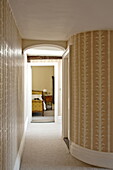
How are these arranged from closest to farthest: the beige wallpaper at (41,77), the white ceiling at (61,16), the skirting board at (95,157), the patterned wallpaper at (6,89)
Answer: the patterned wallpaper at (6,89) → the white ceiling at (61,16) → the skirting board at (95,157) → the beige wallpaper at (41,77)

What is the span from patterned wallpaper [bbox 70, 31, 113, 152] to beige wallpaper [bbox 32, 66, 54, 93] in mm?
7987

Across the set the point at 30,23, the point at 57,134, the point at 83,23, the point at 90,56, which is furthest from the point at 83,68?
the point at 57,134

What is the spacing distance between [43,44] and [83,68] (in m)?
1.32

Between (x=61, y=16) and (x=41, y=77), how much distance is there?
8954mm

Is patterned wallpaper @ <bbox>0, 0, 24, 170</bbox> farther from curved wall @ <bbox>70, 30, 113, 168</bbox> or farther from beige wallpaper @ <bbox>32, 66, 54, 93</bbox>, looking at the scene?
beige wallpaper @ <bbox>32, 66, 54, 93</bbox>

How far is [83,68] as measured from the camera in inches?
151

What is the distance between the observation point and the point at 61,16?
9.70 ft

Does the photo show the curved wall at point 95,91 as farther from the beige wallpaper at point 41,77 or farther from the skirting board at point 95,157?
the beige wallpaper at point 41,77

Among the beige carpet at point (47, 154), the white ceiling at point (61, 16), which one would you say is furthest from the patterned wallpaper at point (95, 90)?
the beige carpet at point (47, 154)

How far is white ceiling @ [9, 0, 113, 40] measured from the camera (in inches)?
96.4

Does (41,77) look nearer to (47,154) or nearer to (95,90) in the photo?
(47,154)

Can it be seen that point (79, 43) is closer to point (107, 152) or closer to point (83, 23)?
point (83, 23)

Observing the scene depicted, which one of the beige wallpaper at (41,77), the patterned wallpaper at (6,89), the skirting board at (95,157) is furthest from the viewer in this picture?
the beige wallpaper at (41,77)

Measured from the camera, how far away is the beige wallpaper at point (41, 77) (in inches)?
465
